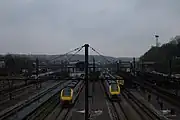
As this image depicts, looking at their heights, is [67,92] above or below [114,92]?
above

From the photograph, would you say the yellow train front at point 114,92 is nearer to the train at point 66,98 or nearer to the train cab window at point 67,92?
the train at point 66,98

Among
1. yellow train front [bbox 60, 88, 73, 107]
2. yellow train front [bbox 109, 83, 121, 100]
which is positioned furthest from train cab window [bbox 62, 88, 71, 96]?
yellow train front [bbox 109, 83, 121, 100]

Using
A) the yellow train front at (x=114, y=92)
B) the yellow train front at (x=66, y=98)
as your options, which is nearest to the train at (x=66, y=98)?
the yellow train front at (x=66, y=98)

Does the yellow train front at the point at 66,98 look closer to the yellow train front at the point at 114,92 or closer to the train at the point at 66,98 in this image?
the train at the point at 66,98

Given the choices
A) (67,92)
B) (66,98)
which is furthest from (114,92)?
(66,98)

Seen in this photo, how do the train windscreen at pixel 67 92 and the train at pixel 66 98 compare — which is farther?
the train windscreen at pixel 67 92

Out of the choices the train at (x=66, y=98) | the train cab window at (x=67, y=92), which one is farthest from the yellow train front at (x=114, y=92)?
the train cab window at (x=67, y=92)

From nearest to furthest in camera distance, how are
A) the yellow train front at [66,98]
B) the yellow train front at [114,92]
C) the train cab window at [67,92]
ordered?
1. the yellow train front at [66,98]
2. the train cab window at [67,92]
3. the yellow train front at [114,92]

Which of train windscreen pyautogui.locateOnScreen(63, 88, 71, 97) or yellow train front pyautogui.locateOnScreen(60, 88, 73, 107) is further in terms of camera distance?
train windscreen pyautogui.locateOnScreen(63, 88, 71, 97)

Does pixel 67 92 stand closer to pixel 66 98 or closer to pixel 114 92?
pixel 66 98

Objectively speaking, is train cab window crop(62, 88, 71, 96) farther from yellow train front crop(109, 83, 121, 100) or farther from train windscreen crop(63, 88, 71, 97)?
yellow train front crop(109, 83, 121, 100)

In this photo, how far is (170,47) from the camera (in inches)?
1870

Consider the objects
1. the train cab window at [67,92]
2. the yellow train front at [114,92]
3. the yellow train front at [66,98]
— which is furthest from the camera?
the yellow train front at [114,92]

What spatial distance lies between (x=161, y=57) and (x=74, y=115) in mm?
30962
